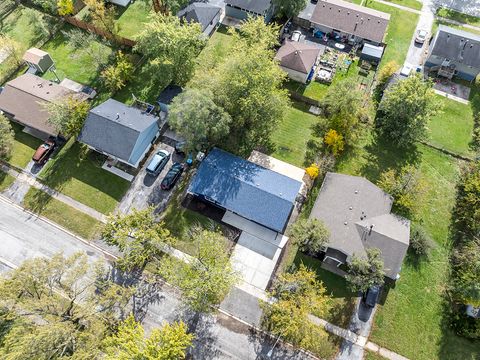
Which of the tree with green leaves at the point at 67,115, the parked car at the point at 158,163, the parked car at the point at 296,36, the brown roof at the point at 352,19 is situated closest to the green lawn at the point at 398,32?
the brown roof at the point at 352,19

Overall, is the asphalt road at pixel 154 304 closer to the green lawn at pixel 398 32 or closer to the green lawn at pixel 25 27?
the green lawn at pixel 25 27

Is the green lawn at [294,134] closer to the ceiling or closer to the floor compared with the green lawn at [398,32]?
closer to the floor

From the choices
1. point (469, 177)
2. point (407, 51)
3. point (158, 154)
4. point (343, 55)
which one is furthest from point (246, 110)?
point (407, 51)

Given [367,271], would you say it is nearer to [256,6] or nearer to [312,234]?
[312,234]

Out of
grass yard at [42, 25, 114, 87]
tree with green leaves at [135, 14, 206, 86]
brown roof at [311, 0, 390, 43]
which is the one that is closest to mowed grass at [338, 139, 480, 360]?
brown roof at [311, 0, 390, 43]

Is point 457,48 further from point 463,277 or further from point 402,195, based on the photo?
point 463,277

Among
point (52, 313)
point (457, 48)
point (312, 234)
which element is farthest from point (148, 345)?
point (457, 48)
